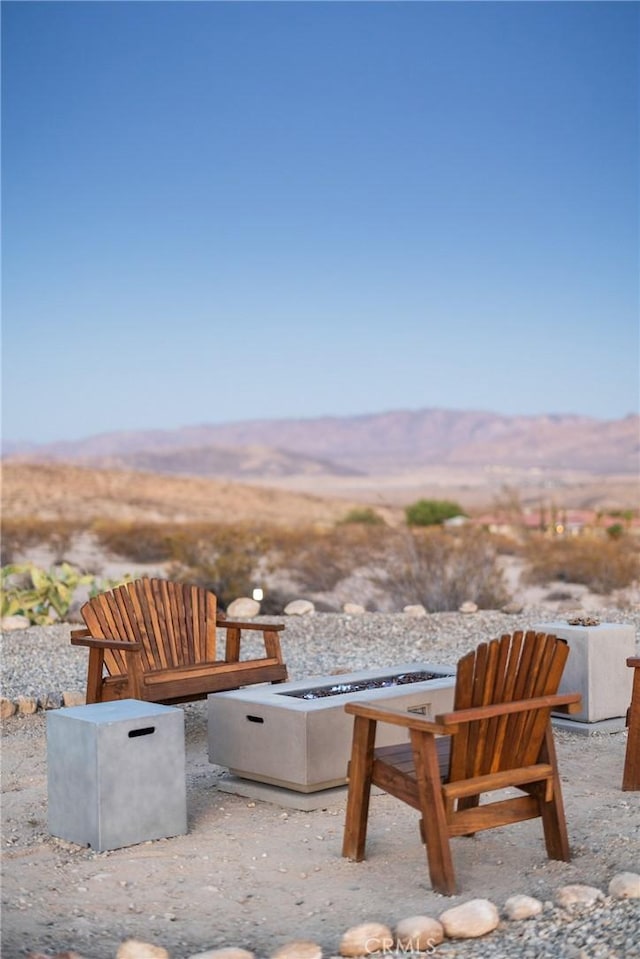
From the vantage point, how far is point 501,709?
13.6 feet

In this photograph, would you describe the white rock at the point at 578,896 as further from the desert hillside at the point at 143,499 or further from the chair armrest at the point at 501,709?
the desert hillside at the point at 143,499

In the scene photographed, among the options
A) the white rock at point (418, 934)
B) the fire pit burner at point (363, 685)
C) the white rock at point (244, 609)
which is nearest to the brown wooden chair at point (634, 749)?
the fire pit burner at point (363, 685)

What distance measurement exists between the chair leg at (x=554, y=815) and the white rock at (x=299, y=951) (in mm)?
1271

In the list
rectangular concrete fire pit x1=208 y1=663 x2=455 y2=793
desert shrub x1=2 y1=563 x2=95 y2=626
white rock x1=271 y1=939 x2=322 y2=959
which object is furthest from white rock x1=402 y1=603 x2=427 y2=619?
white rock x1=271 y1=939 x2=322 y2=959

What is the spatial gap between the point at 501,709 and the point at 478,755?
0.72ft

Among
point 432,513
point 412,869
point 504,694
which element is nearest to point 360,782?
point 412,869

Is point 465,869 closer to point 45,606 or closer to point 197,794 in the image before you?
point 197,794

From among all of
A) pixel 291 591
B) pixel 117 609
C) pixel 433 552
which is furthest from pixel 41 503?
pixel 117 609

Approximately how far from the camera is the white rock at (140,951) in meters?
3.51

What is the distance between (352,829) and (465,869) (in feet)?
1.50

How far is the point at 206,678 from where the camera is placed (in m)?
6.24

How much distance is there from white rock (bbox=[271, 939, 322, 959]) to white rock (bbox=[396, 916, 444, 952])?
0.28m

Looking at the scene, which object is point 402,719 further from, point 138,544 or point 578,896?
point 138,544

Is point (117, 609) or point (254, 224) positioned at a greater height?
point (254, 224)
